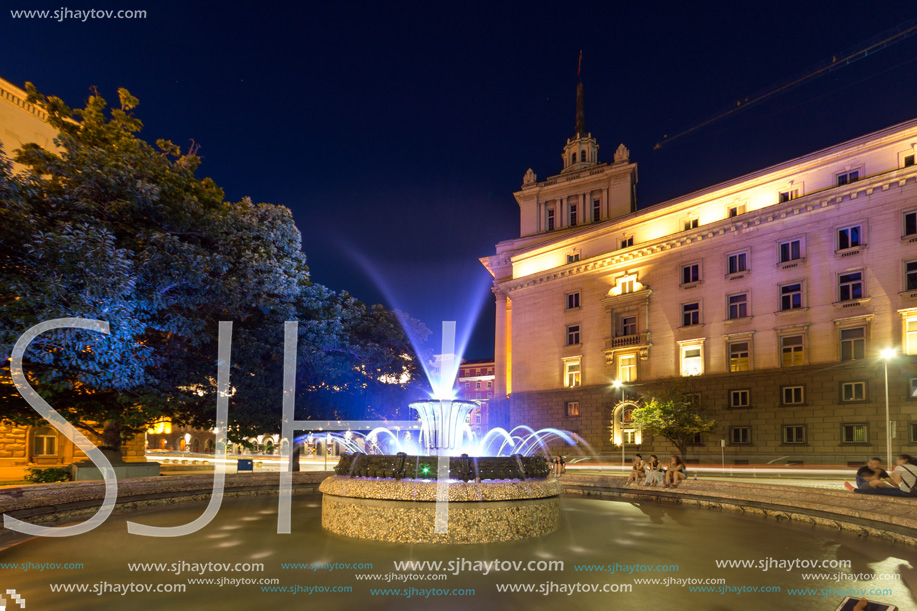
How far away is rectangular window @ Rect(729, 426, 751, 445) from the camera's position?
35.4m

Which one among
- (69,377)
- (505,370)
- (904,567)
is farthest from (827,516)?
(505,370)

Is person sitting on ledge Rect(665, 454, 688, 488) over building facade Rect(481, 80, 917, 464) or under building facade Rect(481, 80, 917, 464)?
under

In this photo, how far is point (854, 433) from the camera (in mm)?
31172

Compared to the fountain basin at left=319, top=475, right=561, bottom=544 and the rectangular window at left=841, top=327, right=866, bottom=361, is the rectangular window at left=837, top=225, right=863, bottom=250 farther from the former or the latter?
the fountain basin at left=319, top=475, right=561, bottom=544

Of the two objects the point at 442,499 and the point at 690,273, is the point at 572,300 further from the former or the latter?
the point at 442,499

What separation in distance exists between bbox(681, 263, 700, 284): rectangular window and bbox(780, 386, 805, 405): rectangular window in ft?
31.2

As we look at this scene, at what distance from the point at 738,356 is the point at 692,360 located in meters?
3.16

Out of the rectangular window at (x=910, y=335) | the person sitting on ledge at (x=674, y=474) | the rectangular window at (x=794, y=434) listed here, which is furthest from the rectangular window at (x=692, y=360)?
the person sitting on ledge at (x=674, y=474)

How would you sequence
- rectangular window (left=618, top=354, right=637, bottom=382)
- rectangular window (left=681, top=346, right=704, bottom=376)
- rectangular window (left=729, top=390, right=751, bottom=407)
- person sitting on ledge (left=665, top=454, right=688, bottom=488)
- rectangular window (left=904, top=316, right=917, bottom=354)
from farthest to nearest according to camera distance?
1. rectangular window (left=618, top=354, right=637, bottom=382)
2. rectangular window (left=681, top=346, right=704, bottom=376)
3. rectangular window (left=729, top=390, right=751, bottom=407)
4. rectangular window (left=904, top=316, right=917, bottom=354)
5. person sitting on ledge (left=665, top=454, right=688, bottom=488)

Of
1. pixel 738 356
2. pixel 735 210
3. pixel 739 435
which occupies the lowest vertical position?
pixel 739 435

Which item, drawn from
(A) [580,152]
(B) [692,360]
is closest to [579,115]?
(A) [580,152]

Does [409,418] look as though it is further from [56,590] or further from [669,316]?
[669,316]

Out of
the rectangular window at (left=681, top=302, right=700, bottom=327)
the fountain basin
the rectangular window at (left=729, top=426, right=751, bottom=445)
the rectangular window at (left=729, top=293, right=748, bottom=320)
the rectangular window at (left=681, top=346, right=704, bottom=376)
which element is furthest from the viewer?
the rectangular window at (left=681, top=302, right=700, bottom=327)

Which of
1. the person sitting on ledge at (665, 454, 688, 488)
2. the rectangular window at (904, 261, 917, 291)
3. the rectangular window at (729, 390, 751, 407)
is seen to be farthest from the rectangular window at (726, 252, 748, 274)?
the person sitting on ledge at (665, 454, 688, 488)
